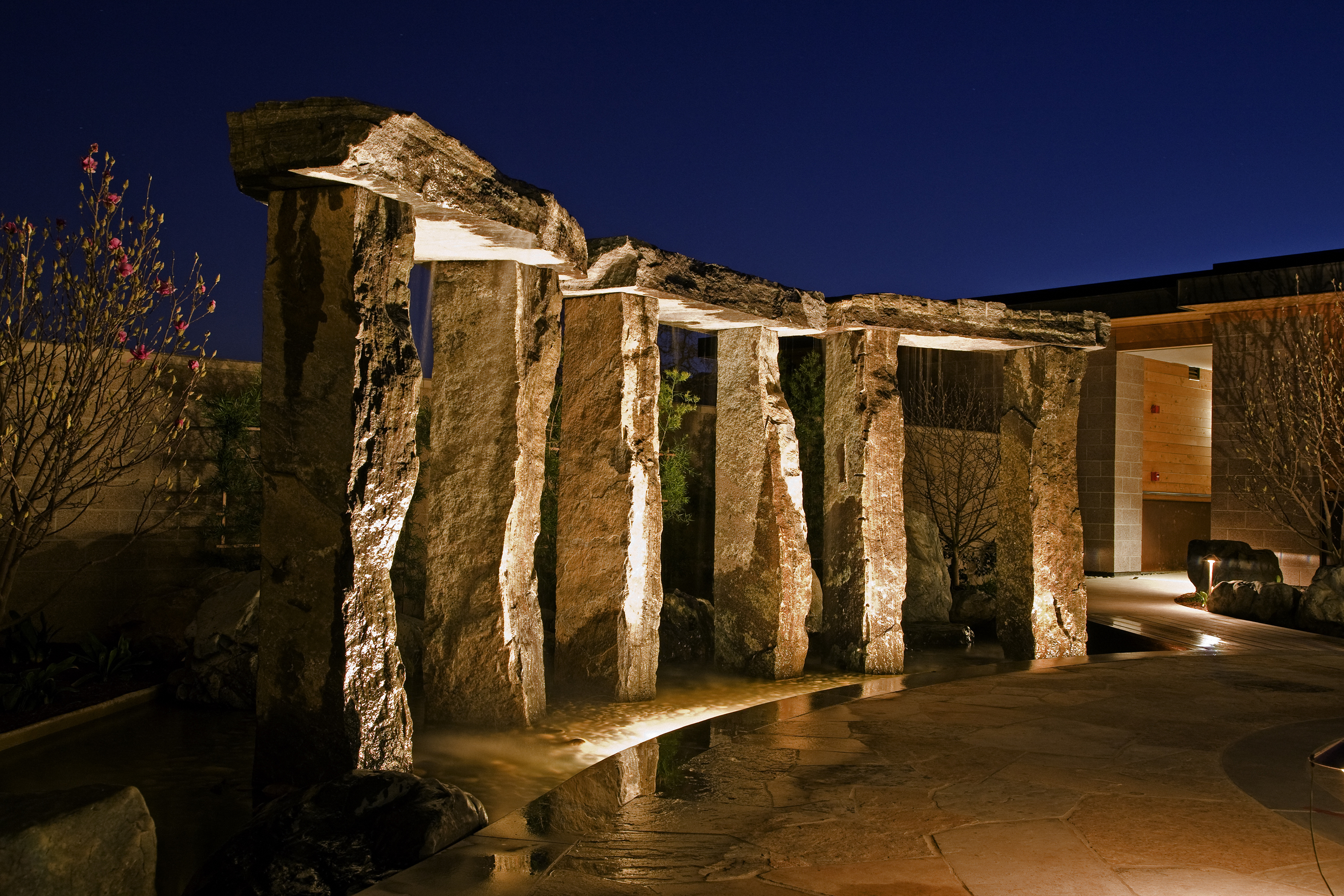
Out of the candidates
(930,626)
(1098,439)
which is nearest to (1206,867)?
(930,626)

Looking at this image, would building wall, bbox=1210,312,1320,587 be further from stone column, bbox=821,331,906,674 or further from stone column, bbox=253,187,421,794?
stone column, bbox=253,187,421,794

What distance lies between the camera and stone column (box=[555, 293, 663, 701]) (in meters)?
7.19

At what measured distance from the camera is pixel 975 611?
11.5 metres

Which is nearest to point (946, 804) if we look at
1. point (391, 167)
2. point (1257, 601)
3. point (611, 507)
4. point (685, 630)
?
point (611, 507)

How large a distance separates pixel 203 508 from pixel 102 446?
3.72 feet

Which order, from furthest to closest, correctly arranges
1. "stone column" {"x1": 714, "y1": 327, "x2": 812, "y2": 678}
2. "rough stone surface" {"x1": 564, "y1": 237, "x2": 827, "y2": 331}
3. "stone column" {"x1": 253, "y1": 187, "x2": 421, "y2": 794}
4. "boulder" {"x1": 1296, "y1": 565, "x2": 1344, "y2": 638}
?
1. "boulder" {"x1": 1296, "y1": 565, "x2": 1344, "y2": 638}
2. "stone column" {"x1": 714, "y1": 327, "x2": 812, "y2": 678}
3. "rough stone surface" {"x1": 564, "y1": 237, "x2": 827, "y2": 331}
4. "stone column" {"x1": 253, "y1": 187, "x2": 421, "y2": 794}

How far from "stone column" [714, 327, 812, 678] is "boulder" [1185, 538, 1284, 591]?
291 inches

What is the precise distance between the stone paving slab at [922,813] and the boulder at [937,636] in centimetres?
373

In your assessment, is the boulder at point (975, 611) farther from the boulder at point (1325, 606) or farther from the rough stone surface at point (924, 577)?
the boulder at point (1325, 606)

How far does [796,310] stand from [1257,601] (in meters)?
7.15

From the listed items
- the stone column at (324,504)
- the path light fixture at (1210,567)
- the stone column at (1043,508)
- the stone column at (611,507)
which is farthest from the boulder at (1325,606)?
the stone column at (324,504)

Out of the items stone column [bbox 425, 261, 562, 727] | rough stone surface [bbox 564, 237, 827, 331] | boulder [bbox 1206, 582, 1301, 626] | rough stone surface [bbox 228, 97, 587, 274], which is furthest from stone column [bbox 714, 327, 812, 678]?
boulder [bbox 1206, 582, 1301, 626]

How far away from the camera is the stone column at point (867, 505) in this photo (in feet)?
27.7

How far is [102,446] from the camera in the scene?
781cm
